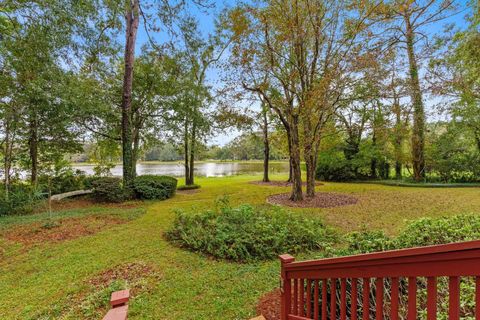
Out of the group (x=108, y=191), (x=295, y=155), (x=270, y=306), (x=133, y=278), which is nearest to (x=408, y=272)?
(x=270, y=306)

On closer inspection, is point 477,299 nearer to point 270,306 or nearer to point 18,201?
point 270,306

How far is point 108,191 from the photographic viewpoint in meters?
9.23

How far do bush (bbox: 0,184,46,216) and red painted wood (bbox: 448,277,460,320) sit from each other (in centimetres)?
900

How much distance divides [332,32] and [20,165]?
1178 centimetres

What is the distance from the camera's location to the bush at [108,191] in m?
9.20

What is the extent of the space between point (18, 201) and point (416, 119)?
16.9 metres

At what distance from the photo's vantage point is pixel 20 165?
850 cm

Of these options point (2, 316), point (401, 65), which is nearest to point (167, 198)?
point (2, 316)

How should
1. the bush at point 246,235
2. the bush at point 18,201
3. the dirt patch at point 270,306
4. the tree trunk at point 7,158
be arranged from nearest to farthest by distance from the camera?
the dirt patch at point 270,306
the bush at point 246,235
the bush at point 18,201
the tree trunk at point 7,158

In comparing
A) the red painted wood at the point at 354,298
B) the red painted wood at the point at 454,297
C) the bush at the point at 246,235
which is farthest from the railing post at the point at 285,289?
the bush at the point at 246,235

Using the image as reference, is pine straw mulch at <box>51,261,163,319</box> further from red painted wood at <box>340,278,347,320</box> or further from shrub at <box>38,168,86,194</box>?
shrub at <box>38,168,86,194</box>

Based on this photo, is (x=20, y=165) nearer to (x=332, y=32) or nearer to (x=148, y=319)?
(x=148, y=319)

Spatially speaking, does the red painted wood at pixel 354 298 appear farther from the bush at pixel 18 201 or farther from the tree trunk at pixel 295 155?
the bush at pixel 18 201

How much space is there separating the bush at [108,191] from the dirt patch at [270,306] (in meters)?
8.06
